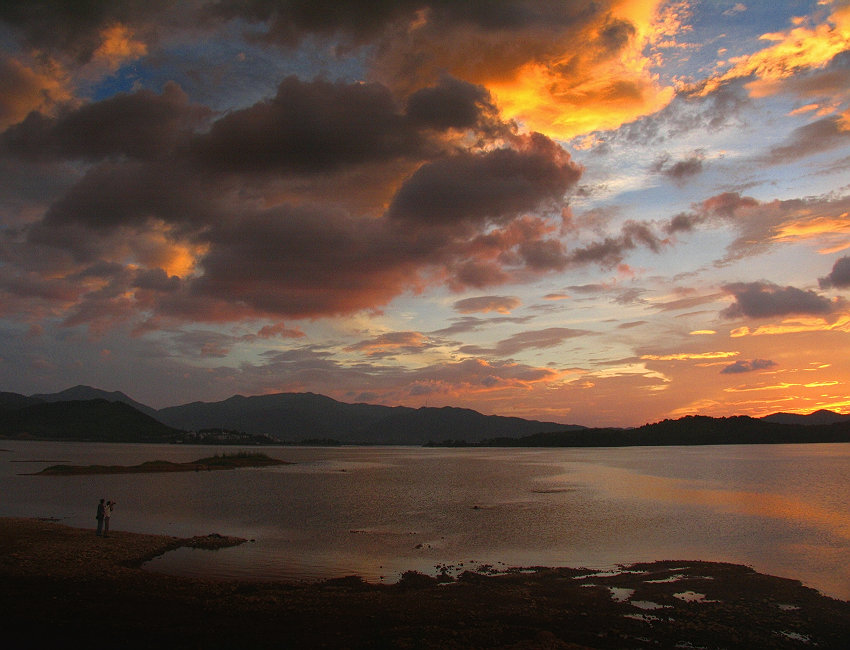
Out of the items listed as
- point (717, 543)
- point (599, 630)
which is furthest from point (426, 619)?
point (717, 543)

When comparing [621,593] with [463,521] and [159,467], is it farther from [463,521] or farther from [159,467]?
[159,467]

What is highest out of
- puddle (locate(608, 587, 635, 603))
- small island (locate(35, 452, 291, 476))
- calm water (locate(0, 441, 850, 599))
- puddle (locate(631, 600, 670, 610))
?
puddle (locate(631, 600, 670, 610))

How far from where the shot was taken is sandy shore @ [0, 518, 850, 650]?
18438mm

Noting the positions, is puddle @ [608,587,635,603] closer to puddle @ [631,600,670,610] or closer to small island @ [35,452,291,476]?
puddle @ [631,600,670,610]

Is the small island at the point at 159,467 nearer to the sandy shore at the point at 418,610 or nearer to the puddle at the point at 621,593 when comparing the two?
the sandy shore at the point at 418,610

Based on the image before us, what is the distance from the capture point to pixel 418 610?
22000 millimetres

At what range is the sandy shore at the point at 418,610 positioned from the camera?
18438 mm

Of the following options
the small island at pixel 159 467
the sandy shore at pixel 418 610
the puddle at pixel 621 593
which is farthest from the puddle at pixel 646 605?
the small island at pixel 159 467

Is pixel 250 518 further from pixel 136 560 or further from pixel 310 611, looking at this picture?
pixel 310 611

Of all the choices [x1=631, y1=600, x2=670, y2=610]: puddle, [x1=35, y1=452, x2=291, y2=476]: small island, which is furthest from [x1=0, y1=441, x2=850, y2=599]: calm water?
[x1=35, y1=452, x2=291, y2=476]: small island

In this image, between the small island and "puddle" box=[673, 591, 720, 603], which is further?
the small island

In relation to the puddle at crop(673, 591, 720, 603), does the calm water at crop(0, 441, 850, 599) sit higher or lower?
lower

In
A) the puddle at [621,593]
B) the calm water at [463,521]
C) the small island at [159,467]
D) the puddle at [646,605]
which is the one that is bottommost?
the small island at [159,467]

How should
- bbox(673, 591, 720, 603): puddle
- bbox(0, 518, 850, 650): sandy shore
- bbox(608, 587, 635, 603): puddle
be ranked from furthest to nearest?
bbox(608, 587, 635, 603): puddle
bbox(673, 591, 720, 603): puddle
bbox(0, 518, 850, 650): sandy shore
